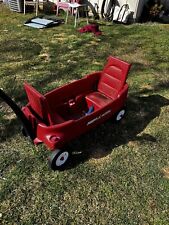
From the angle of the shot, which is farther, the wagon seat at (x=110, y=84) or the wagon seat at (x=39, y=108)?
the wagon seat at (x=110, y=84)

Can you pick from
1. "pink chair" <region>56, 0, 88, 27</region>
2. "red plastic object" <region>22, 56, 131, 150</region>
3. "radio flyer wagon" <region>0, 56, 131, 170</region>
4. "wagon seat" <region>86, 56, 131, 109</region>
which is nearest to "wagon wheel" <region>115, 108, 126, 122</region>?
"radio flyer wagon" <region>0, 56, 131, 170</region>

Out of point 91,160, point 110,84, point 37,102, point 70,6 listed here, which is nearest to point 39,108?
point 37,102

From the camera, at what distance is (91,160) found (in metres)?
4.75

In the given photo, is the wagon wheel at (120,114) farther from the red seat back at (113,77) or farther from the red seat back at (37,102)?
the red seat back at (37,102)

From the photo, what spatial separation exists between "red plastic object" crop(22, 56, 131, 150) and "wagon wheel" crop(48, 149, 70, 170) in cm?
11

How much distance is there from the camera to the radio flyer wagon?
430 cm

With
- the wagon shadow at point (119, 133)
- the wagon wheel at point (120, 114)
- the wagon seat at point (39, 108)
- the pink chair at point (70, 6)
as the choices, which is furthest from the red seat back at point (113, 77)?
the pink chair at point (70, 6)

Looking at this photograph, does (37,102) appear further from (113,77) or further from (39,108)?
(113,77)

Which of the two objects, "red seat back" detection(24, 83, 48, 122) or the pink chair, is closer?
"red seat back" detection(24, 83, 48, 122)

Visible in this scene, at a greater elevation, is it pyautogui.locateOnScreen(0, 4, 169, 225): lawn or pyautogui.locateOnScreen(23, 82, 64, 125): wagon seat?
pyautogui.locateOnScreen(23, 82, 64, 125): wagon seat

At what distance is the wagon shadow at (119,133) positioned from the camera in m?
4.88

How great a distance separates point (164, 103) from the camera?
6242 mm

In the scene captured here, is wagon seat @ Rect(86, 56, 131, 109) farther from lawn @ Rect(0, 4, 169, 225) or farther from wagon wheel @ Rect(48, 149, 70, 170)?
wagon wheel @ Rect(48, 149, 70, 170)

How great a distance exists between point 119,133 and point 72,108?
Result: 38.9 inches
